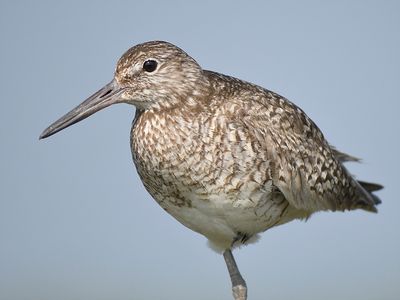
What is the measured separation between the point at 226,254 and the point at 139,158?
1724 millimetres

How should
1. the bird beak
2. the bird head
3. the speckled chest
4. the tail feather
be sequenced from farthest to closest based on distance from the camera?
the tail feather < the bird beak < the bird head < the speckled chest

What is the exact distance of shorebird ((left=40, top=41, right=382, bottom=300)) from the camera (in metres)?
8.88

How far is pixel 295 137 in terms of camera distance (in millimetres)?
9602

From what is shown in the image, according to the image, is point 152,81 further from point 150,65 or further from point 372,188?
point 372,188

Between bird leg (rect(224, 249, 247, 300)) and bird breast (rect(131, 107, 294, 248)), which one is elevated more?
bird breast (rect(131, 107, 294, 248))

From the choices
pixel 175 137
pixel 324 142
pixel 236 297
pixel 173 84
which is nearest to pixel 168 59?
pixel 173 84

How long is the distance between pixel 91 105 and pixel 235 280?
268 cm

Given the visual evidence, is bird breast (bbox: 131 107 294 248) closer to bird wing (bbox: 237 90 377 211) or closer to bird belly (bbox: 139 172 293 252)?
bird belly (bbox: 139 172 293 252)

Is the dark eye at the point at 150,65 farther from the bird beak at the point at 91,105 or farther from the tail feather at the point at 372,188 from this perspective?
the tail feather at the point at 372,188

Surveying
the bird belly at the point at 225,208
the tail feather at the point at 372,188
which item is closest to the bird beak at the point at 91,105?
the bird belly at the point at 225,208

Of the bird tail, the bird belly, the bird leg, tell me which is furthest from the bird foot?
the bird tail

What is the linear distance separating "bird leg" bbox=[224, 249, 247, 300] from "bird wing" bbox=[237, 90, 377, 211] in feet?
3.76

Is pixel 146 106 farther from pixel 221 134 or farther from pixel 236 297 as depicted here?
pixel 236 297

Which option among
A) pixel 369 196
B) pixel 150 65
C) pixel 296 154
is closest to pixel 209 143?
pixel 150 65
